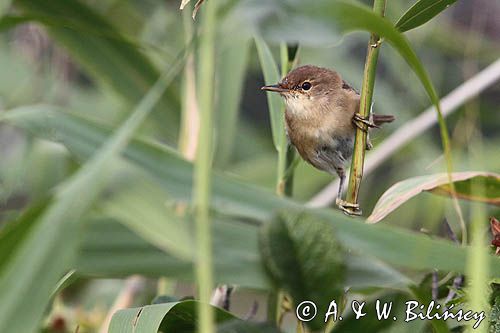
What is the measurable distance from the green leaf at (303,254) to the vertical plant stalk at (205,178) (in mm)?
132

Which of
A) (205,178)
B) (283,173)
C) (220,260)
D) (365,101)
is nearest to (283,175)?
(283,173)

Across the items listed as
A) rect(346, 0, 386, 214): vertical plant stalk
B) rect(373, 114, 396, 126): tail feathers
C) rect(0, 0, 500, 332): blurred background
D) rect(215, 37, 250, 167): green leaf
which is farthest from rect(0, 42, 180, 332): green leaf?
rect(215, 37, 250, 167): green leaf

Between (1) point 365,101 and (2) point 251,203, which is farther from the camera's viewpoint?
(1) point 365,101

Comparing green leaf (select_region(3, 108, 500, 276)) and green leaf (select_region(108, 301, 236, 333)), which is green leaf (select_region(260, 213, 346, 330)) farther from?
green leaf (select_region(108, 301, 236, 333))

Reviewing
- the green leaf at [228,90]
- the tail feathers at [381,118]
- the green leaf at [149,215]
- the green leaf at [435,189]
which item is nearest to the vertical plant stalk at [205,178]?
the green leaf at [149,215]

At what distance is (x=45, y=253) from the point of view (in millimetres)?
776

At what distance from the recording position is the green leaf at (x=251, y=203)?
91 cm

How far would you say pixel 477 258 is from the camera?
0.84m

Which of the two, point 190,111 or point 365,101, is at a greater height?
point 190,111

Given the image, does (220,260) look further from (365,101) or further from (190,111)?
(190,111)

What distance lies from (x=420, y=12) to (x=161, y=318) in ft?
1.63

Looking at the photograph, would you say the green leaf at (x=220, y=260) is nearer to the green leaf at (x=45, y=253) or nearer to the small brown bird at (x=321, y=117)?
the green leaf at (x=45, y=253)

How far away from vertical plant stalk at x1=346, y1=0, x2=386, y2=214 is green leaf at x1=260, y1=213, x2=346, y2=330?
0.96ft

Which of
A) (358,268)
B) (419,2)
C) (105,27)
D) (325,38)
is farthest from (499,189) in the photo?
→ (105,27)
